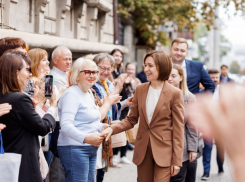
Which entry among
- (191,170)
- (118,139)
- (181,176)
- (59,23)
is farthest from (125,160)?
(181,176)

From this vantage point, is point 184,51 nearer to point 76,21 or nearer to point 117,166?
point 117,166

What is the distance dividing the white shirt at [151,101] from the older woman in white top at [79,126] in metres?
0.48

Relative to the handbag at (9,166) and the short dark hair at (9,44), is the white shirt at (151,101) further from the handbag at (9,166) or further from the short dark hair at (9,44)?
the handbag at (9,166)

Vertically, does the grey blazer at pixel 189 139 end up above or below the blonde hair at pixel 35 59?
below

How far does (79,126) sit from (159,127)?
0.80m

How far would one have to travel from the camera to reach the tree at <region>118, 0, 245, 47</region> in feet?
64.8

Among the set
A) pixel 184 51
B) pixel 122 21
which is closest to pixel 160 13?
pixel 122 21

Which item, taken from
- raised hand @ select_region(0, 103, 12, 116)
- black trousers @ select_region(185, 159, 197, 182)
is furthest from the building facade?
raised hand @ select_region(0, 103, 12, 116)

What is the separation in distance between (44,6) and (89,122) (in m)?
5.33

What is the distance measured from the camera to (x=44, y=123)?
424cm

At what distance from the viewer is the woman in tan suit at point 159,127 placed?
17.0 feet

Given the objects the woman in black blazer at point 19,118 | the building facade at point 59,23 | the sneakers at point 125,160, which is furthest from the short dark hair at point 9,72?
the sneakers at point 125,160

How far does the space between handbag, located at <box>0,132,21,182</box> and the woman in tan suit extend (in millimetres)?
1678

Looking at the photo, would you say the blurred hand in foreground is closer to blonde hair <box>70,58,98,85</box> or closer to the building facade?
blonde hair <box>70,58,98,85</box>
